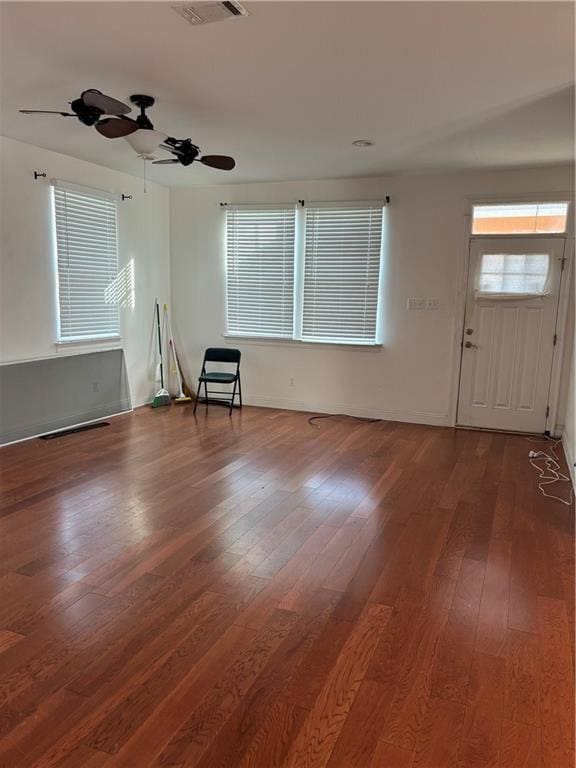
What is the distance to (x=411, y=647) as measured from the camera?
2.13 meters

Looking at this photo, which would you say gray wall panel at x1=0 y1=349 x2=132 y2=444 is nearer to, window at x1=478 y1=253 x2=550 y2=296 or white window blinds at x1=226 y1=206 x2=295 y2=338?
white window blinds at x1=226 y1=206 x2=295 y2=338

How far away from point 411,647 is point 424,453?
278cm

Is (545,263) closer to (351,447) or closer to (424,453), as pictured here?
(424,453)

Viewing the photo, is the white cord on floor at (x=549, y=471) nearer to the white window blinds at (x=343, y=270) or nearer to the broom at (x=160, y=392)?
the white window blinds at (x=343, y=270)

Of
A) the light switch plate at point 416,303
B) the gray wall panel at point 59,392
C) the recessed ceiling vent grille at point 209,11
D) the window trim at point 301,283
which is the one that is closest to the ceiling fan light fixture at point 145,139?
the recessed ceiling vent grille at point 209,11

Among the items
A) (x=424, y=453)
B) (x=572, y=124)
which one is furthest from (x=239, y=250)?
(x=572, y=124)

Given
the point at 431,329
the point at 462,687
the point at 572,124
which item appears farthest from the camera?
the point at 431,329

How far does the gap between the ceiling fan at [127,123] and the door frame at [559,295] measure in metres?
2.67

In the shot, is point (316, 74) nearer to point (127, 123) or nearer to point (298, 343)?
point (127, 123)

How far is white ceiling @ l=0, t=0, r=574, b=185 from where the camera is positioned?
2.41m

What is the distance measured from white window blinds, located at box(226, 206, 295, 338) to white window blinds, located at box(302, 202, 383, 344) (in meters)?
0.25

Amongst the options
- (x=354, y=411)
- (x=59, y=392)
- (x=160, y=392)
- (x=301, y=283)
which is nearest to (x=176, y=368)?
(x=160, y=392)

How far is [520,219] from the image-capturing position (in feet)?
17.2

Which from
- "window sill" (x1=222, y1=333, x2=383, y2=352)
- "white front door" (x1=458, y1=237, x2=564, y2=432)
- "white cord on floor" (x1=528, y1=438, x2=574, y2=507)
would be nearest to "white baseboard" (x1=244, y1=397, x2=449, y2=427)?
"white front door" (x1=458, y1=237, x2=564, y2=432)
